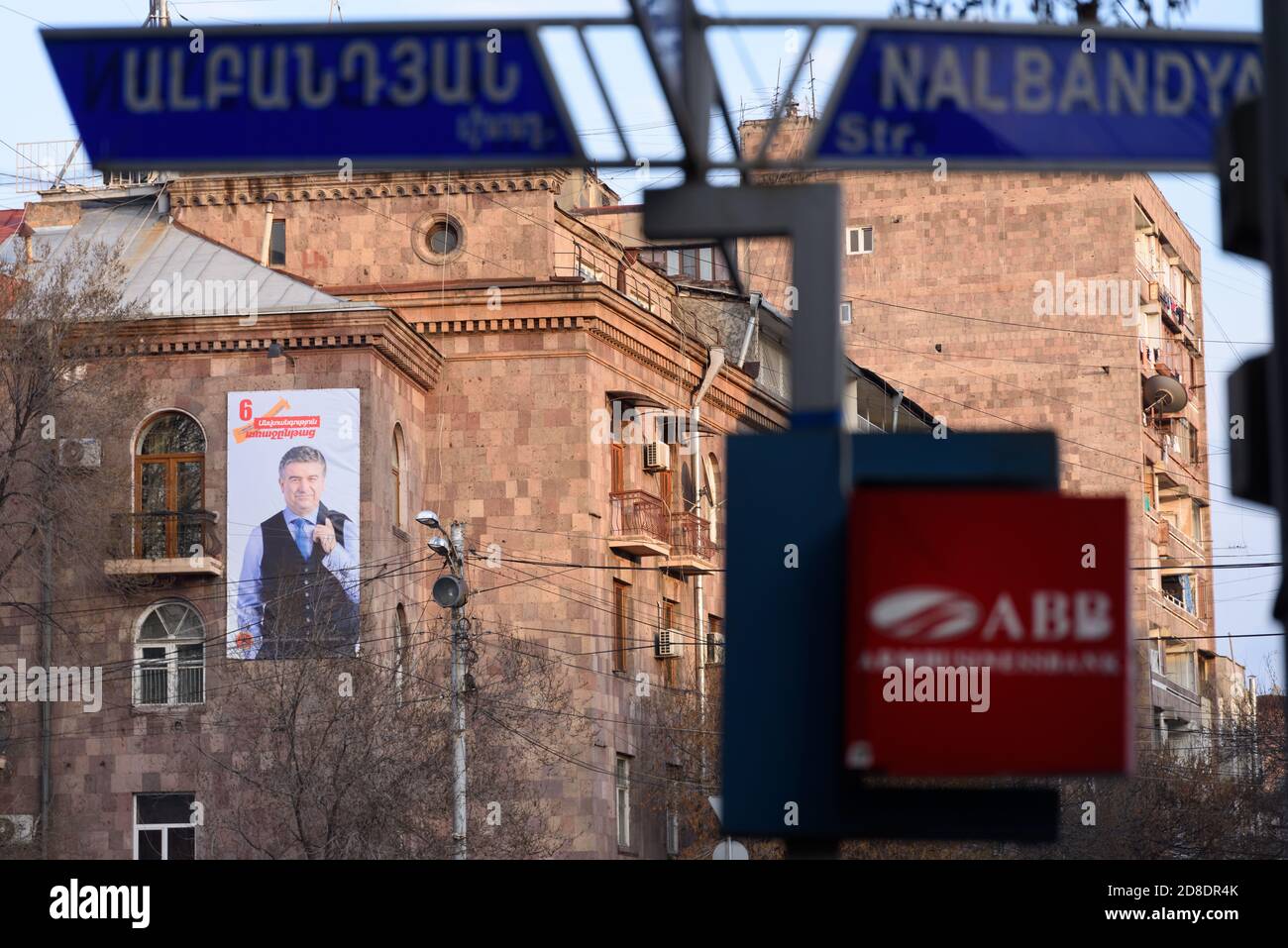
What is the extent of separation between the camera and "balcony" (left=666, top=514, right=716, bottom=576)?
45438 mm

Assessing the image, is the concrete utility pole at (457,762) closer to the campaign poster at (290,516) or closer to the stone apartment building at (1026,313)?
the campaign poster at (290,516)

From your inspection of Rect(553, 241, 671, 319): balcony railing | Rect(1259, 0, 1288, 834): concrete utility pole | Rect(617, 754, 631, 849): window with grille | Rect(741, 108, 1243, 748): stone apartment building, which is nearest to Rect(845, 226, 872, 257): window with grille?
Rect(741, 108, 1243, 748): stone apartment building

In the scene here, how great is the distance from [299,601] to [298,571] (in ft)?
2.44

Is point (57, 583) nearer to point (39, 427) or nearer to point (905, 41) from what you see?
point (39, 427)

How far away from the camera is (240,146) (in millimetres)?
5574

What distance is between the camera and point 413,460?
42.5 metres

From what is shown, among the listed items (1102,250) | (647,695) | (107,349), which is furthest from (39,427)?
(1102,250)

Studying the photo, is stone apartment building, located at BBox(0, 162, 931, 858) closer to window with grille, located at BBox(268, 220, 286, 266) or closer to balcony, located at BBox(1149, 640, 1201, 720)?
window with grille, located at BBox(268, 220, 286, 266)

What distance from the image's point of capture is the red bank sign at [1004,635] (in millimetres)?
4152

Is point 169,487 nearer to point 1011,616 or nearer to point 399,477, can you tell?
point 399,477

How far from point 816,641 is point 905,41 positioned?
1.71 metres

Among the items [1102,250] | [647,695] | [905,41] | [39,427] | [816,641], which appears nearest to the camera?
[816,641]

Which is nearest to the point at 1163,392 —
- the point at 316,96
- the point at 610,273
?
the point at 610,273
